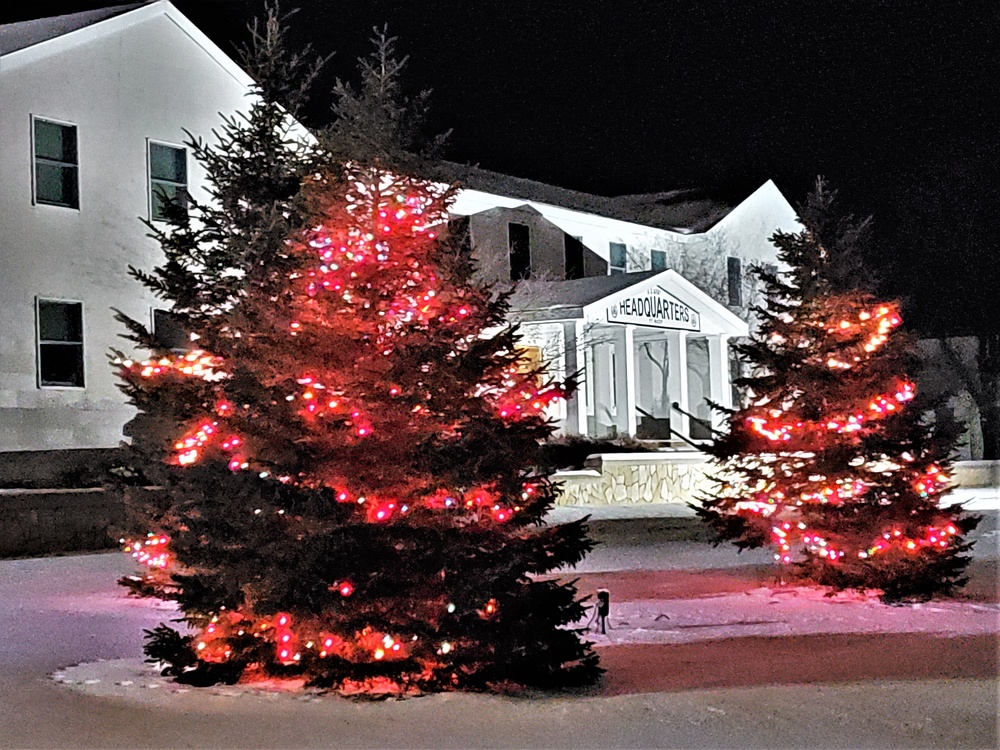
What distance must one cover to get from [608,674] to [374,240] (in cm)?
318

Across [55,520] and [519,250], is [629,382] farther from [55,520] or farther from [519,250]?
[55,520]

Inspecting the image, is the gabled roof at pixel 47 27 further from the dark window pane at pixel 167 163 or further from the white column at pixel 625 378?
the white column at pixel 625 378

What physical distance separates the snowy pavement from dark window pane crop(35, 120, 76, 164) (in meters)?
9.56

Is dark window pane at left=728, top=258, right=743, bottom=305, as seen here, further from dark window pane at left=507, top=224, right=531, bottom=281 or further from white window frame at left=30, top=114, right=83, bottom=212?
white window frame at left=30, top=114, right=83, bottom=212

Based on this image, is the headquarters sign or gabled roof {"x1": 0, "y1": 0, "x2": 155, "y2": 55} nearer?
gabled roof {"x1": 0, "y1": 0, "x2": 155, "y2": 55}

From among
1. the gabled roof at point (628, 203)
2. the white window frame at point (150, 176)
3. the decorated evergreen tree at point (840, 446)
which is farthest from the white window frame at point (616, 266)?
the decorated evergreen tree at point (840, 446)

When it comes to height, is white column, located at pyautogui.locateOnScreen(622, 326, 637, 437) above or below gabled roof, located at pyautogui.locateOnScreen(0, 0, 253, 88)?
below

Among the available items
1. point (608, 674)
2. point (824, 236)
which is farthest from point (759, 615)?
point (824, 236)

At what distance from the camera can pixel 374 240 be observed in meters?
7.99

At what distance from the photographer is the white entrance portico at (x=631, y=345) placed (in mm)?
25027

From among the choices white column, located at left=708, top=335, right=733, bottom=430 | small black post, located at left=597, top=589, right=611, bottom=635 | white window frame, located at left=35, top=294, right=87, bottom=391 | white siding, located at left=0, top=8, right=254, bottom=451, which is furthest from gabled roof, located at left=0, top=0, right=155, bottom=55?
white column, located at left=708, top=335, right=733, bottom=430

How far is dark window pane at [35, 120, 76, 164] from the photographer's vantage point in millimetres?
19312

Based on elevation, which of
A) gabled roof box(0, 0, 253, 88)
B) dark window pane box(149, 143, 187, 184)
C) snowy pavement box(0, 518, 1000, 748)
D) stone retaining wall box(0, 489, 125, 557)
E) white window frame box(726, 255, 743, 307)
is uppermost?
gabled roof box(0, 0, 253, 88)

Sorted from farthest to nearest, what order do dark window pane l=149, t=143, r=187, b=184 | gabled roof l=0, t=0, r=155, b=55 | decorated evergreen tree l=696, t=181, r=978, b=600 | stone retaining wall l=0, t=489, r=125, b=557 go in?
dark window pane l=149, t=143, r=187, b=184 → gabled roof l=0, t=0, r=155, b=55 → stone retaining wall l=0, t=489, r=125, b=557 → decorated evergreen tree l=696, t=181, r=978, b=600
